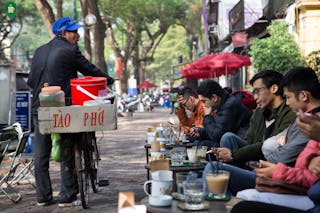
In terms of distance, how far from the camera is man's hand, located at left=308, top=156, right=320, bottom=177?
136 inches

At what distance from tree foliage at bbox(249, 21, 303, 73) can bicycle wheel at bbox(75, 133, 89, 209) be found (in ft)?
28.3

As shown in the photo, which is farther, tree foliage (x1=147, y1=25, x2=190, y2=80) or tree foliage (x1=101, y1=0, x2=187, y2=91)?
tree foliage (x1=147, y1=25, x2=190, y2=80)

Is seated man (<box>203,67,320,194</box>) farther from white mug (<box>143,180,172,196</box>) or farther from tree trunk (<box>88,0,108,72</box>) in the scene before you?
tree trunk (<box>88,0,108,72</box>)

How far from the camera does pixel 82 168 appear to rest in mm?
7066

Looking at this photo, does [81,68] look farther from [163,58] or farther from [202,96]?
[163,58]

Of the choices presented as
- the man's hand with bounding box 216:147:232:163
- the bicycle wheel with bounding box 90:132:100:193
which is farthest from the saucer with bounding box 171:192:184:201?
the bicycle wheel with bounding box 90:132:100:193

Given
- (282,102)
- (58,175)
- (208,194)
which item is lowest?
(58,175)

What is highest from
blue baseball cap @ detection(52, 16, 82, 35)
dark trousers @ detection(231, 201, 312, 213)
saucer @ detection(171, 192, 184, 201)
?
blue baseball cap @ detection(52, 16, 82, 35)

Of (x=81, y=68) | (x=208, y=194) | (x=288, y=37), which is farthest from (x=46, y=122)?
(x=288, y=37)

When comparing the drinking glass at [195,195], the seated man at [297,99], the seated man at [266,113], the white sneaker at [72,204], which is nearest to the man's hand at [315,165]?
the seated man at [297,99]

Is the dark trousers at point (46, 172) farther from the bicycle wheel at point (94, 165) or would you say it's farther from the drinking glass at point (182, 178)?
the drinking glass at point (182, 178)

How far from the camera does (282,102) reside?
5125 mm

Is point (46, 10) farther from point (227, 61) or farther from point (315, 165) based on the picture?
point (315, 165)

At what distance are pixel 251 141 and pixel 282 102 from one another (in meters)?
0.83
